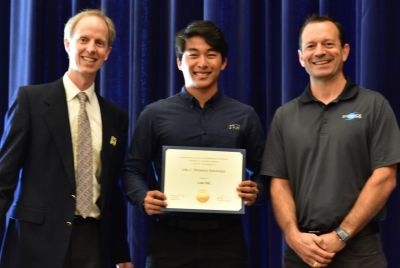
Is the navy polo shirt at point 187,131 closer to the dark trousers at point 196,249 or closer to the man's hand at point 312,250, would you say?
the dark trousers at point 196,249

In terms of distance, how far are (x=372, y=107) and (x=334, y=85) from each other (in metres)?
0.19

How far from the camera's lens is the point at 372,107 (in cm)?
213

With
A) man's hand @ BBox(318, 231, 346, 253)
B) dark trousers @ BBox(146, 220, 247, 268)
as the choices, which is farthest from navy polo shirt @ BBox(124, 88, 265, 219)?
man's hand @ BBox(318, 231, 346, 253)

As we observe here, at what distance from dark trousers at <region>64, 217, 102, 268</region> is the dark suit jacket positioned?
0.03m

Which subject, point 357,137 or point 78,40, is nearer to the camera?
point 357,137

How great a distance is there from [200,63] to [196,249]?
2.50 ft

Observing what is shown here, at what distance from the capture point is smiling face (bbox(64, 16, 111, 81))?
227 centimetres

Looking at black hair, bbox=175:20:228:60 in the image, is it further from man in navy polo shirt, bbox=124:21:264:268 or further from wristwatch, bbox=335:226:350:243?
wristwatch, bbox=335:226:350:243

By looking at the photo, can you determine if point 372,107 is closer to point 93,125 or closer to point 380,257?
point 380,257

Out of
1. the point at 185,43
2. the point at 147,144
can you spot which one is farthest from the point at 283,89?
the point at 147,144

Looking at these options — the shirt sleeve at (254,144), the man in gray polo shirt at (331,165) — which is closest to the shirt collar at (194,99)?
the shirt sleeve at (254,144)

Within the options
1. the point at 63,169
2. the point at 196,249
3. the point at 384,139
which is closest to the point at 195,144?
the point at 196,249

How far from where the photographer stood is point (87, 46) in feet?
7.50

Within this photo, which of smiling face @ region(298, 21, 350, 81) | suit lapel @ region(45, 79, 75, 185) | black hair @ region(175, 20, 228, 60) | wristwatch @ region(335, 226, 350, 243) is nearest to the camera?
wristwatch @ region(335, 226, 350, 243)
